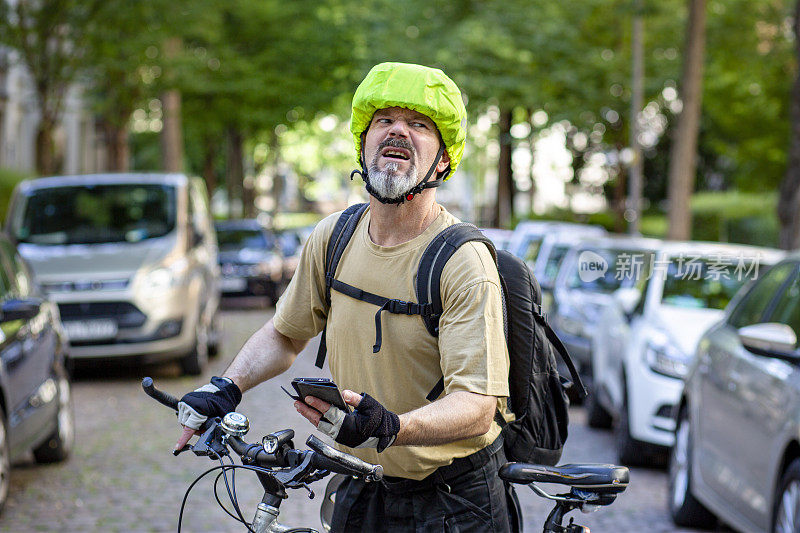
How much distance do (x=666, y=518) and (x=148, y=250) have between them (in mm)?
7008

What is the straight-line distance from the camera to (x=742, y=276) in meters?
9.37

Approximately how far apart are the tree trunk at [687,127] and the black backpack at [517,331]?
1816 cm

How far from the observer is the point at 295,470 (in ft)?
8.65

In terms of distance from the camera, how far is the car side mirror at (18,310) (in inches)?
288

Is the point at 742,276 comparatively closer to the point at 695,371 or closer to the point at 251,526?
the point at 695,371

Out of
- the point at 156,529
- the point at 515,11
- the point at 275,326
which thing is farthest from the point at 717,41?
the point at 275,326

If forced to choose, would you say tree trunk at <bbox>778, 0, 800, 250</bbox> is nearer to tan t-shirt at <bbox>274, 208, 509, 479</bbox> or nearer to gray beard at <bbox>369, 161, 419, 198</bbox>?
tan t-shirt at <bbox>274, 208, 509, 479</bbox>

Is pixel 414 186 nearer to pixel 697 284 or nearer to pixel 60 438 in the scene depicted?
pixel 60 438

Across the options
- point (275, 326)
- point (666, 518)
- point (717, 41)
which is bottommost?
point (666, 518)

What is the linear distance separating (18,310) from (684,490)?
3.95m

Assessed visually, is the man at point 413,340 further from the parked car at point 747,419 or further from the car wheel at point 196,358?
the car wheel at point 196,358

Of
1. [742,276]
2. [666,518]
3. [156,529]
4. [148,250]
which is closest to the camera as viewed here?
[156,529]

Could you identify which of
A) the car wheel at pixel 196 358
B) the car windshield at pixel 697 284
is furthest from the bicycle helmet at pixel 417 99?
the car wheel at pixel 196 358

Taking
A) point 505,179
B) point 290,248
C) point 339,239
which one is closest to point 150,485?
point 339,239
